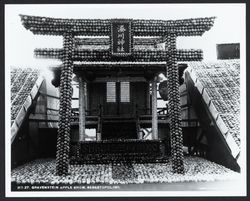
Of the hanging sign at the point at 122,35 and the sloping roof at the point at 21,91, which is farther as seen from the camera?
the sloping roof at the point at 21,91

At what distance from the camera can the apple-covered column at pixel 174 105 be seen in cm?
1058

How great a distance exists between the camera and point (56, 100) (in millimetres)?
18297

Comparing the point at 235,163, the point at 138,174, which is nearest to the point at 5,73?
the point at 138,174

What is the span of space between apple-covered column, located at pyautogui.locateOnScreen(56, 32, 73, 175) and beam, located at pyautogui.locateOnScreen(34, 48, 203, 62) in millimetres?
230

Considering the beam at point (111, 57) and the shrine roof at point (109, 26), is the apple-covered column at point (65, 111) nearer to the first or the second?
the beam at point (111, 57)

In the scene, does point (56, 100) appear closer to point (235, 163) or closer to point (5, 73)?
point (5, 73)

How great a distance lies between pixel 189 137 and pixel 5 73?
31.5ft

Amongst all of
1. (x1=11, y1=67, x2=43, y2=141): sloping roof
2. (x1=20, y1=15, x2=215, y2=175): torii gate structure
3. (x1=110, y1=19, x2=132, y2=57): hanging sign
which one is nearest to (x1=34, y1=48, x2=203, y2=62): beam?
(x1=20, y1=15, x2=215, y2=175): torii gate structure

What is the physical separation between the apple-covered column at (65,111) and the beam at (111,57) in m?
0.23

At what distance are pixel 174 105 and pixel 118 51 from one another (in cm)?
258

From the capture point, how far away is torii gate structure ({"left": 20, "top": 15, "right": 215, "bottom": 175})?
411 inches

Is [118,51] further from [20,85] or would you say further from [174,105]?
[20,85]

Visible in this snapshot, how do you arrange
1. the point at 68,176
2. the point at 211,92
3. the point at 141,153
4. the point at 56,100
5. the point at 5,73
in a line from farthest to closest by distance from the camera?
the point at 56,100, the point at 211,92, the point at 141,153, the point at 68,176, the point at 5,73

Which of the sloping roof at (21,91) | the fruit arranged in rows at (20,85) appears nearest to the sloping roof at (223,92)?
the sloping roof at (21,91)
